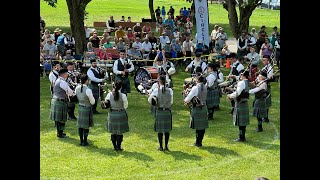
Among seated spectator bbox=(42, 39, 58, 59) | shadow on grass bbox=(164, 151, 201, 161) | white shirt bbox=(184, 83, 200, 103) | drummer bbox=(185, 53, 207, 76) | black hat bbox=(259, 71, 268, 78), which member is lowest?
shadow on grass bbox=(164, 151, 201, 161)

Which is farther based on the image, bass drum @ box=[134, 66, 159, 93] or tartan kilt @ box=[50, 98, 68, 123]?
bass drum @ box=[134, 66, 159, 93]

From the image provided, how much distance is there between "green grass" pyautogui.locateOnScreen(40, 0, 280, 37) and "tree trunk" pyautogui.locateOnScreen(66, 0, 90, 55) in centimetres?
1194

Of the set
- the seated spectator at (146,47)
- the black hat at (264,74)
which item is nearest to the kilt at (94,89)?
the black hat at (264,74)

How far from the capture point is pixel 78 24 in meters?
22.8

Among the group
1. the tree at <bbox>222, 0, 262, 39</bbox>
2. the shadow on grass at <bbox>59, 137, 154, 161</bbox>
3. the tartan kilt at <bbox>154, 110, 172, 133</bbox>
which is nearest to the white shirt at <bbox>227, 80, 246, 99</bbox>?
the tartan kilt at <bbox>154, 110, 172, 133</bbox>

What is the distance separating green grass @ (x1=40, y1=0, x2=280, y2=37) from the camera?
3918 centimetres

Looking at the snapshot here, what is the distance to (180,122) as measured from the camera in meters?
14.3

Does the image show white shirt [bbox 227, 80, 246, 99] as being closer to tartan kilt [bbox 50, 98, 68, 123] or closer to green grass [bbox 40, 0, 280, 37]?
tartan kilt [bbox 50, 98, 68, 123]

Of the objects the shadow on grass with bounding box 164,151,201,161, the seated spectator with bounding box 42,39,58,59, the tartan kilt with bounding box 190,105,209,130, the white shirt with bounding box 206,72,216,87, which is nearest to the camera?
the shadow on grass with bounding box 164,151,201,161

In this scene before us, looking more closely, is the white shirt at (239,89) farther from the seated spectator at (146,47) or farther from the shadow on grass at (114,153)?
the seated spectator at (146,47)
